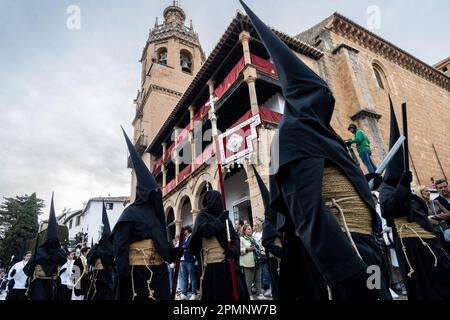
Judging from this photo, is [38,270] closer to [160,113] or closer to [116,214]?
[160,113]

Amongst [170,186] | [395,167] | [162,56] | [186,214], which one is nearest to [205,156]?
[170,186]

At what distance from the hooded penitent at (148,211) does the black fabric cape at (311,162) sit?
255 cm

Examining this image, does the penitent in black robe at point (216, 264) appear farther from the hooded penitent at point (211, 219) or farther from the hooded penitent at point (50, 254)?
the hooded penitent at point (50, 254)

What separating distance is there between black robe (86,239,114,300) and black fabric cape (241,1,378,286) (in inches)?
234

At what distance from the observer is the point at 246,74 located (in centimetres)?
1202

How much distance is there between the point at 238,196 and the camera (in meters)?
14.9

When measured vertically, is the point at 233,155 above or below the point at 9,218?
below

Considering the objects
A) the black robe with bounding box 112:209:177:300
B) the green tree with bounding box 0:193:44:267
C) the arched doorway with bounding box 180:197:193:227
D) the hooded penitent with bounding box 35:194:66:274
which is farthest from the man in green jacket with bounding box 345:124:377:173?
the green tree with bounding box 0:193:44:267

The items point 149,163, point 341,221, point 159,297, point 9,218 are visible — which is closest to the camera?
point 341,221

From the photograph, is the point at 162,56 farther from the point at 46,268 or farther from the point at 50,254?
the point at 46,268

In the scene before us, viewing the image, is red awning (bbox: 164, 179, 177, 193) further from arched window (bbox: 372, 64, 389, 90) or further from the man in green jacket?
arched window (bbox: 372, 64, 389, 90)

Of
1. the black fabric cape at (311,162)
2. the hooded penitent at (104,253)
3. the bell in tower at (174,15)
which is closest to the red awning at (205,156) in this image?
the hooded penitent at (104,253)

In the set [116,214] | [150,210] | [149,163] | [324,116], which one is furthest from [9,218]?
[324,116]
